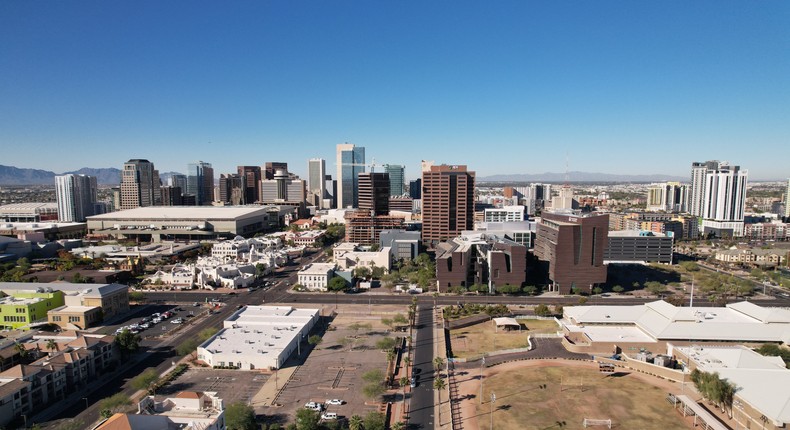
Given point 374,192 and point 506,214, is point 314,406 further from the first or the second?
point 506,214

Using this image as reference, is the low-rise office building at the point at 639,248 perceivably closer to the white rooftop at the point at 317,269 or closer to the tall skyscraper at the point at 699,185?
the white rooftop at the point at 317,269

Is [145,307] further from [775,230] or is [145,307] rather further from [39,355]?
[775,230]

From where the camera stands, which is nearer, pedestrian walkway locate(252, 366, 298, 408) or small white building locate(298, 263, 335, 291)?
pedestrian walkway locate(252, 366, 298, 408)

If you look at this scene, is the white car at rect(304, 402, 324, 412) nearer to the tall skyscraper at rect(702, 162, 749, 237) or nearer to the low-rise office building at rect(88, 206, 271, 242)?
the low-rise office building at rect(88, 206, 271, 242)

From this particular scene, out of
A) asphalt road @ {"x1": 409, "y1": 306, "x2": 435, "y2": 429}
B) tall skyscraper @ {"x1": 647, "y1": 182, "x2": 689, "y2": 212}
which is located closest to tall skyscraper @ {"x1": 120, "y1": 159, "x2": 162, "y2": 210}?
asphalt road @ {"x1": 409, "y1": 306, "x2": 435, "y2": 429}

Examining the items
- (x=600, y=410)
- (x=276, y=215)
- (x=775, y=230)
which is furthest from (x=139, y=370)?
(x=775, y=230)

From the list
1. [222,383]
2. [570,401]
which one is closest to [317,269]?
[222,383]
